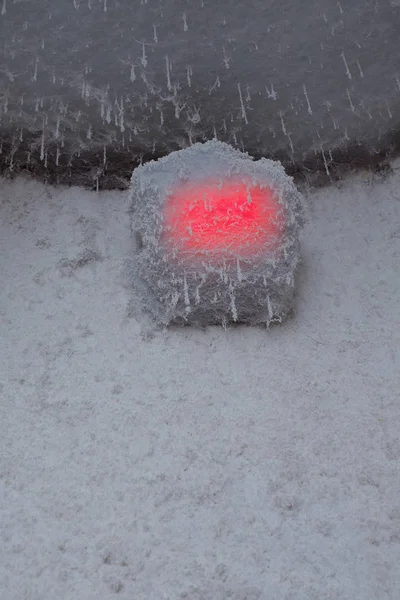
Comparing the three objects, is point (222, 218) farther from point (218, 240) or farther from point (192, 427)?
point (192, 427)

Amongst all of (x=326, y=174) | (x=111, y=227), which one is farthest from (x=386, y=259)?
(x=111, y=227)

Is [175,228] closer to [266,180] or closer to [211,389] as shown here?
[266,180]

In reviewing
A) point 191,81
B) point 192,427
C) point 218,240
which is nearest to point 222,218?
point 218,240

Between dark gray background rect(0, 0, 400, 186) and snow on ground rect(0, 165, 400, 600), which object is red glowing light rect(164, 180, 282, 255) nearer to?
snow on ground rect(0, 165, 400, 600)

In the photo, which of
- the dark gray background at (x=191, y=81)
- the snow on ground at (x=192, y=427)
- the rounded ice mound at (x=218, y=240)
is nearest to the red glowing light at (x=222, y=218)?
the rounded ice mound at (x=218, y=240)

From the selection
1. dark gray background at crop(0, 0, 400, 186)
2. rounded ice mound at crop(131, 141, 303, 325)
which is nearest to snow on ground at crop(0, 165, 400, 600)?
rounded ice mound at crop(131, 141, 303, 325)

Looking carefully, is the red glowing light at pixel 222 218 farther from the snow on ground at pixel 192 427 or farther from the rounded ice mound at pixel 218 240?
the snow on ground at pixel 192 427
